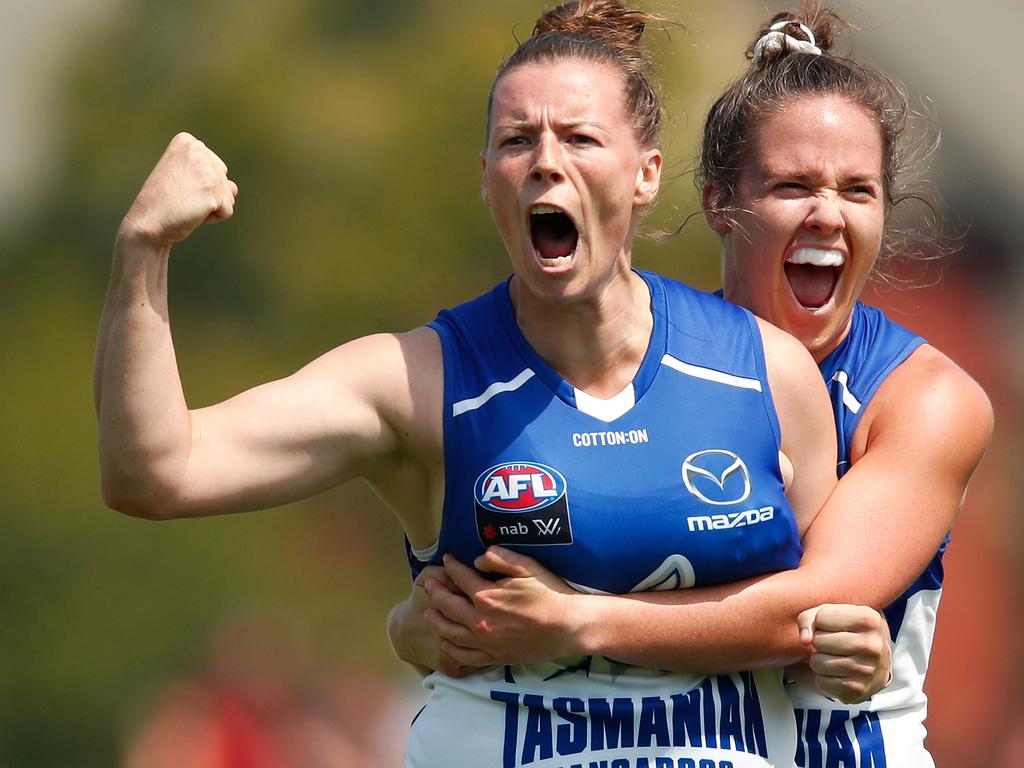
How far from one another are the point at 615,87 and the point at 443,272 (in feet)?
19.0

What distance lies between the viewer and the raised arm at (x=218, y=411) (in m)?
2.57

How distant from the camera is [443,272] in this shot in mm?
8828

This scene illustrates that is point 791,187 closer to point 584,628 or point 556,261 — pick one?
point 556,261

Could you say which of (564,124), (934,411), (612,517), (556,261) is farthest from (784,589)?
(564,124)

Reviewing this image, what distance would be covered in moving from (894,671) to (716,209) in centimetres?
124

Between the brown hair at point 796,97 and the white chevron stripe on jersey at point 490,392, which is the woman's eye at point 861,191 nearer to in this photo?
the brown hair at point 796,97

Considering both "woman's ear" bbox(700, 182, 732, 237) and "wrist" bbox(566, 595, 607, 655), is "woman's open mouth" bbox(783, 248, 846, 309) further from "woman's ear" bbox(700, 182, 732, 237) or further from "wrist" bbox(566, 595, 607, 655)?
"wrist" bbox(566, 595, 607, 655)

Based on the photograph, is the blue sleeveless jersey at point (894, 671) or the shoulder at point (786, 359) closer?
the shoulder at point (786, 359)

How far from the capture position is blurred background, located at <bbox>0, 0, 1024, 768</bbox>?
313 inches

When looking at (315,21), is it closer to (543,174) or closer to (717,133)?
(717,133)

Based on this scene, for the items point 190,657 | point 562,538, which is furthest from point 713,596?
point 190,657

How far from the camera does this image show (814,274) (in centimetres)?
356

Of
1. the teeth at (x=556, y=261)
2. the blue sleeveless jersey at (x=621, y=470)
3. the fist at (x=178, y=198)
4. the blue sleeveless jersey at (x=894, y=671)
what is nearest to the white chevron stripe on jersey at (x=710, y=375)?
the blue sleeveless jersey at (x=621, y=470)

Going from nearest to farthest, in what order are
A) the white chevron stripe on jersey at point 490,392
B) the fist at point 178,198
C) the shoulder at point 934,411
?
1. the fist at point 178,198
2. the white chevron stripe on jersey at point 490,392
3. the shoulder at point 934,411
